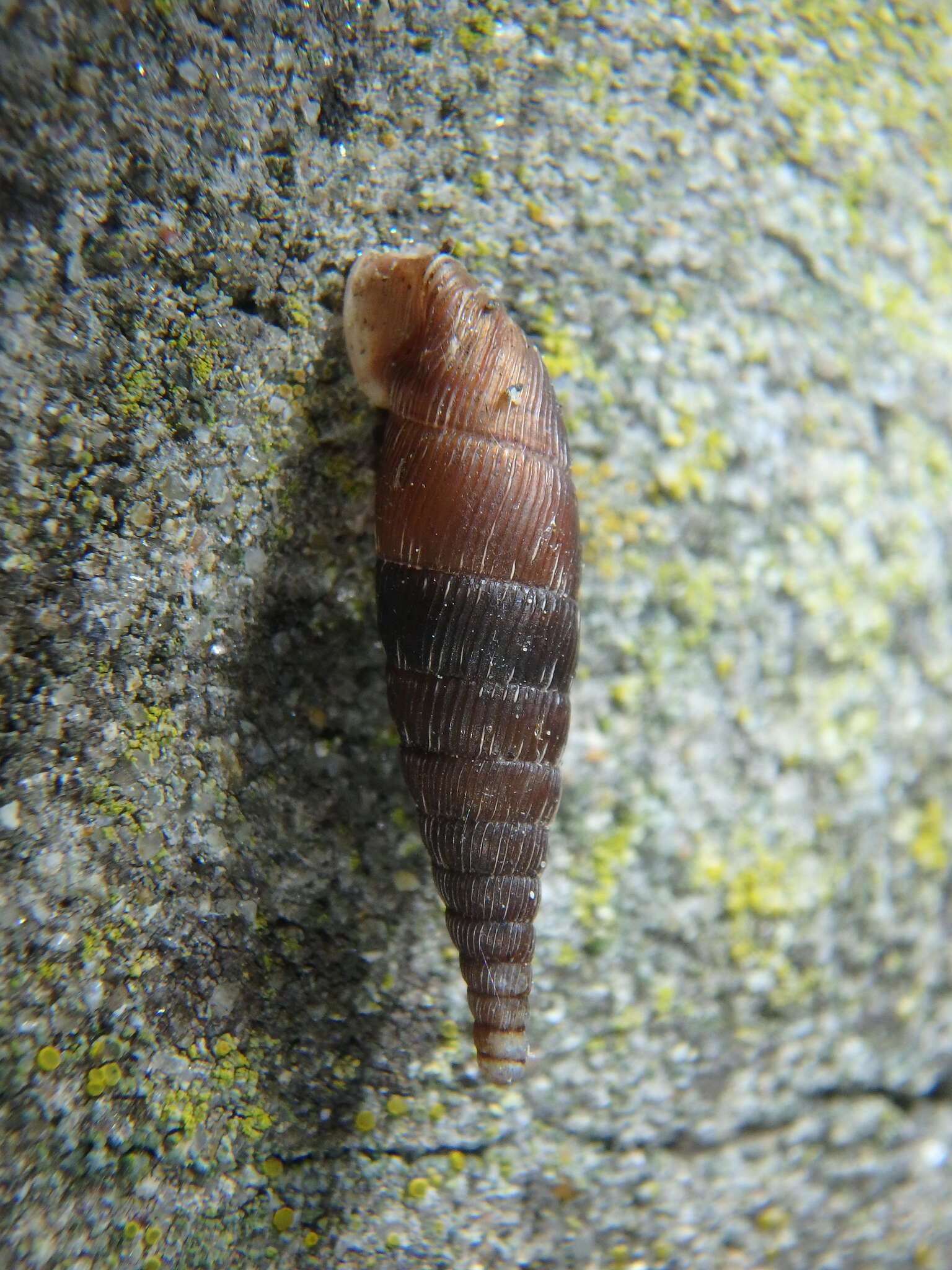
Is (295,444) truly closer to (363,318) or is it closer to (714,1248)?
(363,318)

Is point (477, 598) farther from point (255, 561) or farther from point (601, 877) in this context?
point (601, 877)

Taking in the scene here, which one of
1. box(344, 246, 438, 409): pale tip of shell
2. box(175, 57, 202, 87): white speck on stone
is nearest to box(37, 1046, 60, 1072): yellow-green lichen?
box(344, 246, 438, 409): pale tip of shell

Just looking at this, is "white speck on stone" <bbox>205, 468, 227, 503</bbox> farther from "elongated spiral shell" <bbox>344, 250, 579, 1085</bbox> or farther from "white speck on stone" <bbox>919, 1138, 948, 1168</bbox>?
"white speck on stone" <bbox>919, 1138, 948, 1168</bbox>

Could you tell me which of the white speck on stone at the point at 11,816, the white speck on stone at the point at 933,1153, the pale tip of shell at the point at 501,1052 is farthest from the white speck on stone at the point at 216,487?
the white speck on stone at the point at 933,1153

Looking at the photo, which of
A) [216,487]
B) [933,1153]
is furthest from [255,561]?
[933,1153]

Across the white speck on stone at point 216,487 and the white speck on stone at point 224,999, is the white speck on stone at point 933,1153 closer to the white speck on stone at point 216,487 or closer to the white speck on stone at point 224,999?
the white speck on stone at point 224,999

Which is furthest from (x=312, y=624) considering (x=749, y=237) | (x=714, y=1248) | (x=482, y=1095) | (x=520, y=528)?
(x=714, y=1248)
